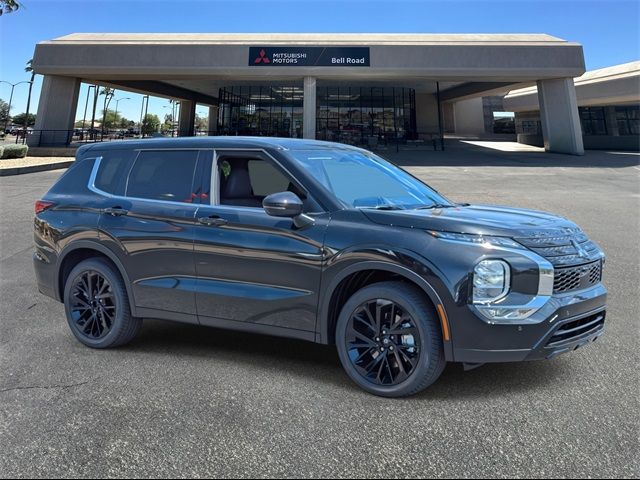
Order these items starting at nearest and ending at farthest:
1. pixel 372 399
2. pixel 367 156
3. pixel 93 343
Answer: pixel 372 399 < pixel 93 343 < pixel 367 156

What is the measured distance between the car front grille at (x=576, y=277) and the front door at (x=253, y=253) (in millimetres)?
1559

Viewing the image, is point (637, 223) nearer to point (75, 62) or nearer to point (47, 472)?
point (47, 472)

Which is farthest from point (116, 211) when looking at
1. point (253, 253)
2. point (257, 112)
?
point (257, 112)

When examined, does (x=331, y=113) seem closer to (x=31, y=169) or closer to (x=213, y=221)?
(x=31, y=169)

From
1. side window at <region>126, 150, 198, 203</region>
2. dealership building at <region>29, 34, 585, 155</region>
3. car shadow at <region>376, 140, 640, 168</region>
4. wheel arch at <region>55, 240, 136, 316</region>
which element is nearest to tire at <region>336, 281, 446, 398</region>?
side window at <region>126, 150, 198, 203</region>

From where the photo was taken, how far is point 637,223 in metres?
10.6

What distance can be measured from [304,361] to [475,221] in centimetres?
177

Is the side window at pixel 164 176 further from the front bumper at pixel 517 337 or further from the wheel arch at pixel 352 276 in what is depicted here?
the front bumper at pixel 517 337

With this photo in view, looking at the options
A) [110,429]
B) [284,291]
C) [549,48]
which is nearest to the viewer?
[110,429]

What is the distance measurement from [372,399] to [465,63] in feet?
97.6

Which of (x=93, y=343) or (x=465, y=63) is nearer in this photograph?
(x=93, y=343)

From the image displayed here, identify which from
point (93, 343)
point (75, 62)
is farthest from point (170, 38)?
point (93, 343)

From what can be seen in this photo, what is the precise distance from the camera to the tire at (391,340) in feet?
10.4

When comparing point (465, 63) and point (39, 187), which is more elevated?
point (465, 63)
